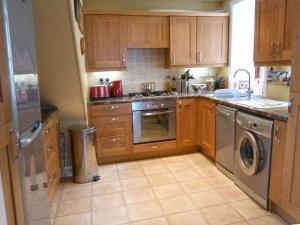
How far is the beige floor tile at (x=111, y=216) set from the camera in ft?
7.29

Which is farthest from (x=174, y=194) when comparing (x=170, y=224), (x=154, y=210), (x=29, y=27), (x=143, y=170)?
(x=29, y=27)

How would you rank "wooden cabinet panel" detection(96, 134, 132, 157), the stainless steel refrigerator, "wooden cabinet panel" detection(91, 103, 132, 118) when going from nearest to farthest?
the stainless steel refrigerator, "wooden cabinet panel" detection(91, 103, 132, 118), "wooden cabinet panel" detection(96, 134, 132, 157)

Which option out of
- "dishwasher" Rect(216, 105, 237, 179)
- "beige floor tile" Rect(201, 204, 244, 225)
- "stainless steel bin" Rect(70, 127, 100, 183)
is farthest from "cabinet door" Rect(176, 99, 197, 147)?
"beige floor tile" Rect(201, 204, 244, 225)

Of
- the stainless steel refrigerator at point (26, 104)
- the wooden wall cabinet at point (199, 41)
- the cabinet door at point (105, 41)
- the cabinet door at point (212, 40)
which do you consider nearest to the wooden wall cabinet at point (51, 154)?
the stainless steel refrigerator at point (26, 104)

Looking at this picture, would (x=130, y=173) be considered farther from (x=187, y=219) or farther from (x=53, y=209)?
(x=187, y=219)

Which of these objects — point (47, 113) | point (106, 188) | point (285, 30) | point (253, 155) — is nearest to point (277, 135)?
point (253, 155)

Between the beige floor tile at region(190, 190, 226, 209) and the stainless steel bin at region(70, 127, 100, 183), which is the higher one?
the stainless steel bin at region(70, 127, 100, 183)

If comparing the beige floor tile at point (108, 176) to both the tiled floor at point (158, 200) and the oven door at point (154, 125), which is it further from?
the oven door at point (154, 125)

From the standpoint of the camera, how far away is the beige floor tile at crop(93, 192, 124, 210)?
2499 mm

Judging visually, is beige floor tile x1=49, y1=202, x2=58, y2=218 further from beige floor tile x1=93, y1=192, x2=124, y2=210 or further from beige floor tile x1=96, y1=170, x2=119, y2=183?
beige floor tile x1=96, y1=170, x2=119, y2=183

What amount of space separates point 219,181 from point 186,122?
3.62 ft

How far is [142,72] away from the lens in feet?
13.4

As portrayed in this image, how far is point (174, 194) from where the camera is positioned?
8.79ft

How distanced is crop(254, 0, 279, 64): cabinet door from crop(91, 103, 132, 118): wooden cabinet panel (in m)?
1.78
